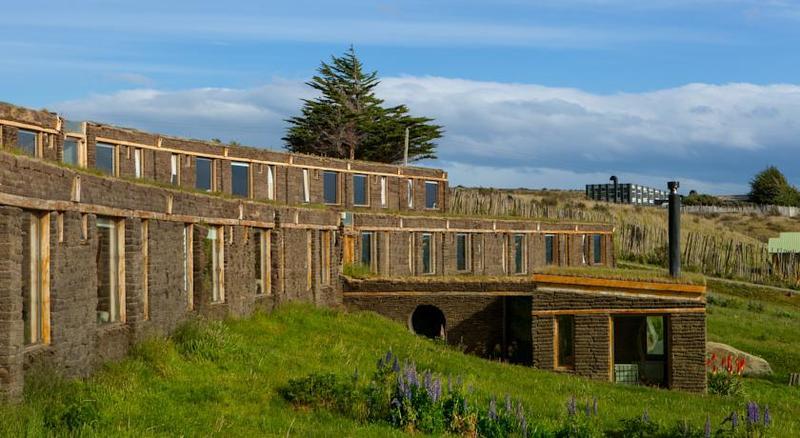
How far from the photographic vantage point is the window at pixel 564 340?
2817 cm

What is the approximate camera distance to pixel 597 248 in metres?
57.2

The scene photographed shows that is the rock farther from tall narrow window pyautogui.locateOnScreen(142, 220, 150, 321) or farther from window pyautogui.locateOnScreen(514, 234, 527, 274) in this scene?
tall narrow window pyautogui.locateOnScreen(142, 220, 150, 321)

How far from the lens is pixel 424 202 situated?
5178 cm

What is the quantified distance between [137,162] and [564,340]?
673 inches

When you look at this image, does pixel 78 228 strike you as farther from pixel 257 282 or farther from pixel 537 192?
pixel 537 192

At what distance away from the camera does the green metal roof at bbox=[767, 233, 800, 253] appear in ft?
217

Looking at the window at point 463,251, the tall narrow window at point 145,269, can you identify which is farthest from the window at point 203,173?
the tall narrow window at point 145,269

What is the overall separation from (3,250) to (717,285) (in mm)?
49690

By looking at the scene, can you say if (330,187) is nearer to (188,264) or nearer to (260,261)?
(260,261)

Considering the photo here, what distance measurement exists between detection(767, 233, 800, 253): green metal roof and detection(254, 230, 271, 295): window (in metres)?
45.0

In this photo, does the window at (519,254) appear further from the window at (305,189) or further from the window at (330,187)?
the window at (305,189)

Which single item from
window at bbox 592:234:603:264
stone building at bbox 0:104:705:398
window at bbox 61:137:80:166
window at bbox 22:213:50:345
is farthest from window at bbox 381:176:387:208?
window at bbox 22:213:50:345

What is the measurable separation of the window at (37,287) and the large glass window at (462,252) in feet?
111

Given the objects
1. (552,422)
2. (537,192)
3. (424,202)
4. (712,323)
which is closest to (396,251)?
(424,202)
